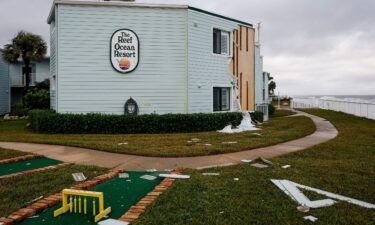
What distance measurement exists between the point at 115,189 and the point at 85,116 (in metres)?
9.46

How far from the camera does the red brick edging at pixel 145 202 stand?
4504mm

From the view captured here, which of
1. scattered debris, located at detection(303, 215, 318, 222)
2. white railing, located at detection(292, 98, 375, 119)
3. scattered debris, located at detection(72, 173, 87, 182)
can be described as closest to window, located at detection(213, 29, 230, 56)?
white railing, located at detection(292, 98, 375, 119)

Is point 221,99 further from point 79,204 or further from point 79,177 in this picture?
point 79,204

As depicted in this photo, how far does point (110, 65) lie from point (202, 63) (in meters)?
4.70

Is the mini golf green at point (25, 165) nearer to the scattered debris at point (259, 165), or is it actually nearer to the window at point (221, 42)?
the scattered debris at point (259, 165)

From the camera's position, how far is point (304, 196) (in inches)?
213

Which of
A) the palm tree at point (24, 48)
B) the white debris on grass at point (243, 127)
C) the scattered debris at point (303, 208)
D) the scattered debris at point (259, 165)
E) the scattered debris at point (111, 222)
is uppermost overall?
the palm tree at point (24, 48)

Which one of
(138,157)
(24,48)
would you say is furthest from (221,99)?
(24,48)

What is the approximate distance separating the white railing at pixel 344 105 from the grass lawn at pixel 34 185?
19.9 m

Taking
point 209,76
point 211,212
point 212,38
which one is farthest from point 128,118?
point 211,212

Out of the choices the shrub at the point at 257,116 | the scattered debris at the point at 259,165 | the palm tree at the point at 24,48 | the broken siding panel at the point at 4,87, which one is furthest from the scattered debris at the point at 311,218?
the broken siding panel at the point at 4,87

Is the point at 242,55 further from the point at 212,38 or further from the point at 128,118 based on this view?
the point at 128,118

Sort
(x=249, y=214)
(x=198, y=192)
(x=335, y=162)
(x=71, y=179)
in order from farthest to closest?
(x=335, y=162) < (x=71, y=179) < (x=198, y=192) < (x=249, y=214)

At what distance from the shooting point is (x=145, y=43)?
650 inches
